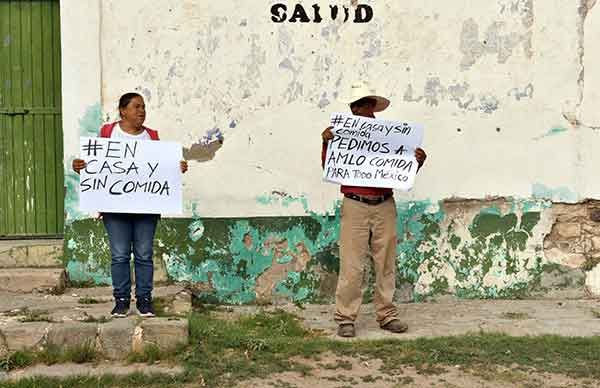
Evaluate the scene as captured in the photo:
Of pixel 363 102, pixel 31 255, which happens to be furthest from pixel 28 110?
pixel 363 102

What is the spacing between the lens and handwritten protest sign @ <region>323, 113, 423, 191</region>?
5754 millimetres

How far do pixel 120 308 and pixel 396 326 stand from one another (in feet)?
6.61

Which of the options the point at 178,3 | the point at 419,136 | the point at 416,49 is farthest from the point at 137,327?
the point at 416,49

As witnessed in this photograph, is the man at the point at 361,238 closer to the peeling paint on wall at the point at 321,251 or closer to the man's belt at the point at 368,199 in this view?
the man's belt at the point at 368,199

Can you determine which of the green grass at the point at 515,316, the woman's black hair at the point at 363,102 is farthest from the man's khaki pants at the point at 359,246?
the green grass at the point at 515,316

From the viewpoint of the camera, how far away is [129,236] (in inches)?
212

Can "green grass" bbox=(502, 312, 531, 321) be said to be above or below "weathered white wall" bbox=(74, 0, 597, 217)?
below

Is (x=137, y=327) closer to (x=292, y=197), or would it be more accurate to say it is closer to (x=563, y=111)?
(x=292, y=197)

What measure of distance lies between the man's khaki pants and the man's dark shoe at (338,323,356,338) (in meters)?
0.03

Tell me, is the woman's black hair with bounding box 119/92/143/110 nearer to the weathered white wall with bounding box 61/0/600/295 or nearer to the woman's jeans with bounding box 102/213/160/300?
the woman's jeans with bounding box 102/213/160/300

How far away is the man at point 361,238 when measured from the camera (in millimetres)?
5723

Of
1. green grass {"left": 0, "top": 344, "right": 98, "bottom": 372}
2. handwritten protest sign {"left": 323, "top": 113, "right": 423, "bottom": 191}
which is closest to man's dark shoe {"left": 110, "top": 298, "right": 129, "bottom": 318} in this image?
green grass {"left": 0, "top": 344, "right": 98, "bottom": 372}

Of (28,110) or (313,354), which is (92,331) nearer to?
(313,354)

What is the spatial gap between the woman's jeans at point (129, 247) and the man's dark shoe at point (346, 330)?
1410 mm
